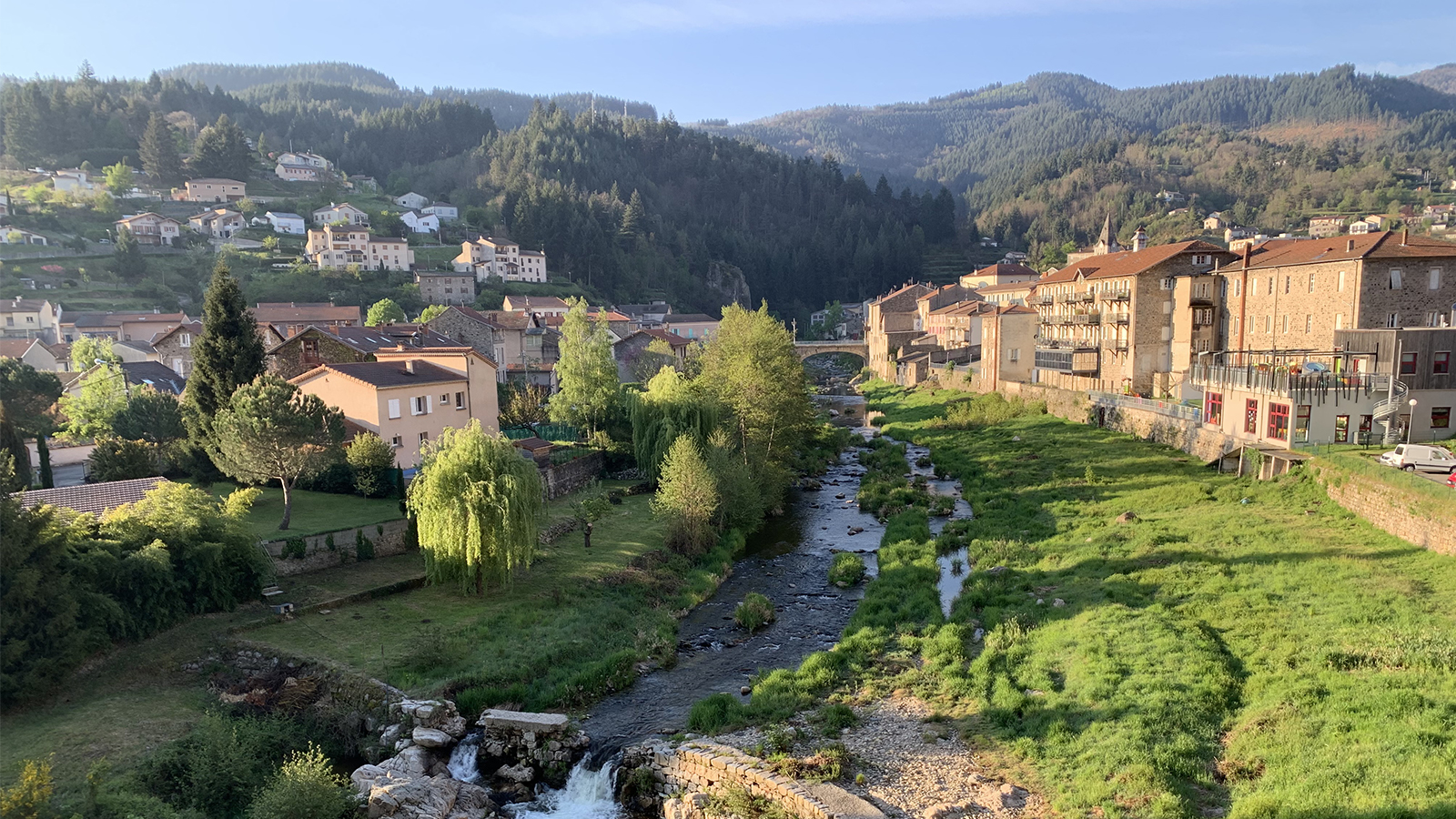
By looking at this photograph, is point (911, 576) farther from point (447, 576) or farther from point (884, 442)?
point (884, 442)

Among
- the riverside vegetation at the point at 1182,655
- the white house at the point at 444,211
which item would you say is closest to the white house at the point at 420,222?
the white house at the point at 444,211

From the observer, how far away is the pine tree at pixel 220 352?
32812 mm

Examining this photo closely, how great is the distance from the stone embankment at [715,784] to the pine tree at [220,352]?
85.8 feet

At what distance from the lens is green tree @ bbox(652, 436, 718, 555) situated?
30.2m

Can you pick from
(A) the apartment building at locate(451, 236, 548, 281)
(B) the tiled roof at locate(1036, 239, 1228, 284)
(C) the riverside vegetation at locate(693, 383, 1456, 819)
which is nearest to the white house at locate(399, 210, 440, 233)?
(A) the apartment building at locate(451, 236, 548, 281)

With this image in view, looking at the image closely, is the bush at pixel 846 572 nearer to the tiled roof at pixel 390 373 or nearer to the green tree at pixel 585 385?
the green tree at pixel 585 385

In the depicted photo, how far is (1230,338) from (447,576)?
42635mm

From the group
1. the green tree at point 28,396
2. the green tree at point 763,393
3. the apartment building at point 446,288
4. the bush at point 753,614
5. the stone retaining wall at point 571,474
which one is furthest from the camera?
the apartment building at point 446,288

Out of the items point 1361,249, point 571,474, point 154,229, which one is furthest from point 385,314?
point 1361,249

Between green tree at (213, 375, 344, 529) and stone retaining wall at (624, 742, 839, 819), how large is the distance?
690 inches

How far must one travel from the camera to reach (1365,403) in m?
28.7

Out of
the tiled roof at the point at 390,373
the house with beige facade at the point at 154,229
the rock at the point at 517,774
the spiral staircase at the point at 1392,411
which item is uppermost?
the house with beige facade at the point at 154,229

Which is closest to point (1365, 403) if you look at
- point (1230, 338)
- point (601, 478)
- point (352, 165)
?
point (1230, 338)

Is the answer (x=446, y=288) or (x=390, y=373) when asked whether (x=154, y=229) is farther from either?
(x=390, y=373)
